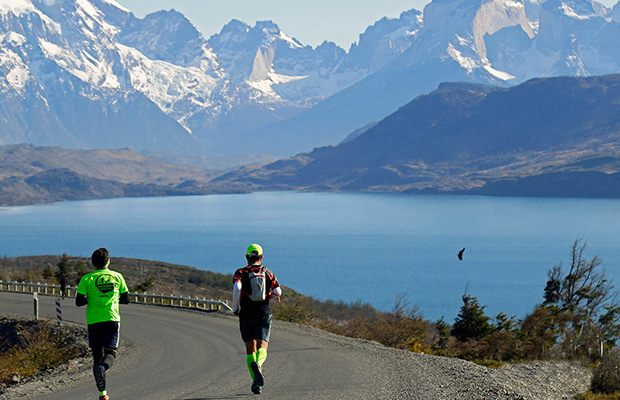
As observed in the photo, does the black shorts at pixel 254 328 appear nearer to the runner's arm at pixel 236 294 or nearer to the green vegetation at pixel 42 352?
the runner's arm at pixel 236 294

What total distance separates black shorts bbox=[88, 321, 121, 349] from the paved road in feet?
7.20

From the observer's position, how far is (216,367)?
58.8 ft

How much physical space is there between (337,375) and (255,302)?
3921mm

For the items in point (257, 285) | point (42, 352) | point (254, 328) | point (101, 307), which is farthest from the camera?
point (42, 352)

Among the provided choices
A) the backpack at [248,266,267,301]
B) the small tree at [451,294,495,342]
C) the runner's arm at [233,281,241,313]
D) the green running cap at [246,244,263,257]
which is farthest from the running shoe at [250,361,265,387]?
the small tree at [451,294,495,342]

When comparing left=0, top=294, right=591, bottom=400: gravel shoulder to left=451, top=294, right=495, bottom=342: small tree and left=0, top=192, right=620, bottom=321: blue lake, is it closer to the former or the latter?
left=451, top=294, right=495, bottom=342: small tree

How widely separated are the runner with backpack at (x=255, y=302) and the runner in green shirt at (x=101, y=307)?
2101 millimetres

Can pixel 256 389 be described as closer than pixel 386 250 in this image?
Yes

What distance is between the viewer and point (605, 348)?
2594 centimetres

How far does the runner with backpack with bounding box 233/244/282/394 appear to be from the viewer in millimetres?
13500

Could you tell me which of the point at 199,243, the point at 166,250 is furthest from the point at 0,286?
the point at 199,243

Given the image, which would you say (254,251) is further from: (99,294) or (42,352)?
(42,352)

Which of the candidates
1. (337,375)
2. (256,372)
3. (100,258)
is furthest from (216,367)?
(100,258)

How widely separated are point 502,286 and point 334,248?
1951 inches
